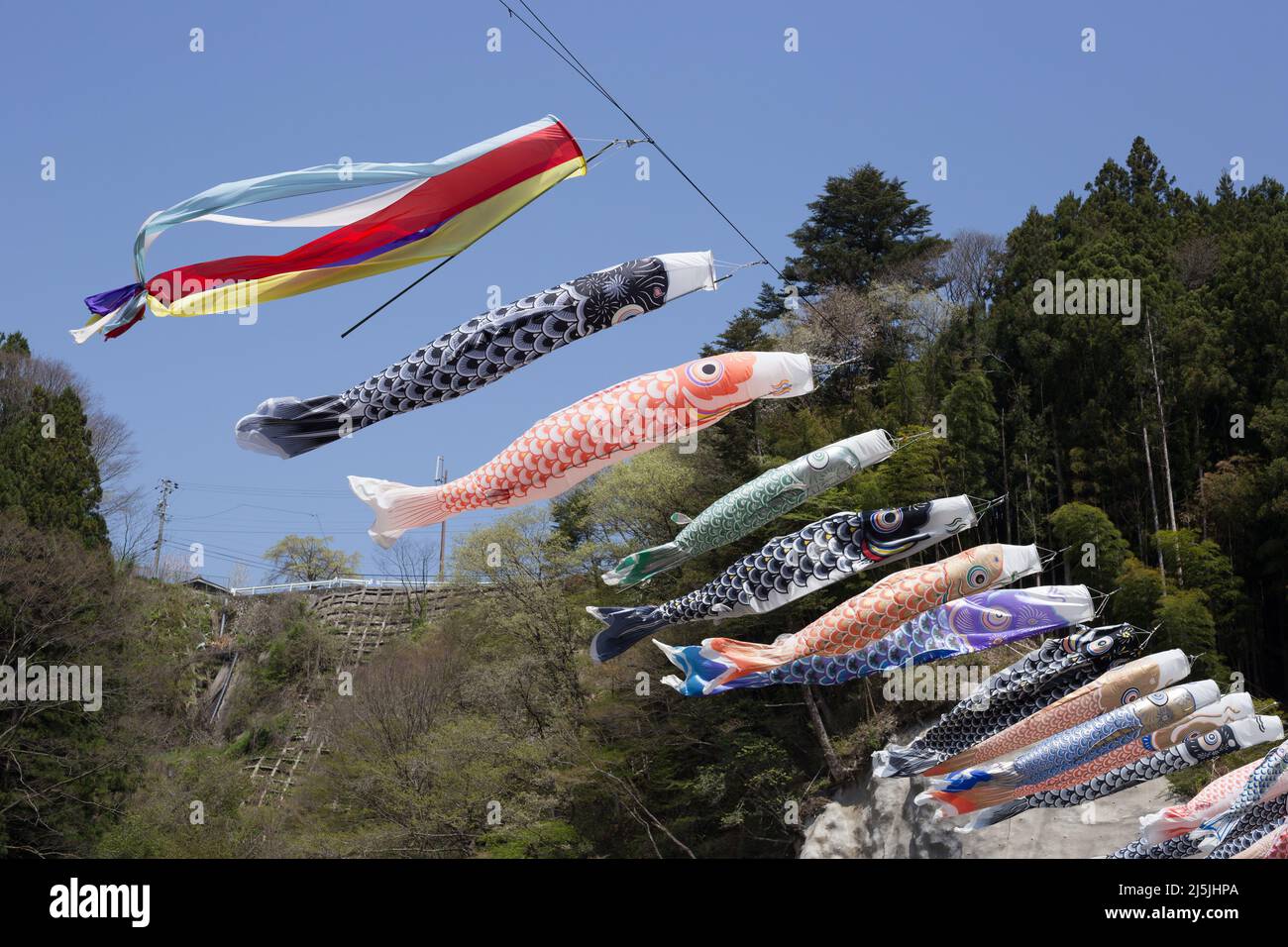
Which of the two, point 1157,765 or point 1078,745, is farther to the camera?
point 1157,765

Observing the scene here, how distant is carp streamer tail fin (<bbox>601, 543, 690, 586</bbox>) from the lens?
422 inches

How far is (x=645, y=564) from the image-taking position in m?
10.8

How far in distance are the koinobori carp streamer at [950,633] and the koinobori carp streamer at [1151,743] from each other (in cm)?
88

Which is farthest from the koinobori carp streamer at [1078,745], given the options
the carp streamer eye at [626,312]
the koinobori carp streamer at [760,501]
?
the carp streamer eye at [626,312]

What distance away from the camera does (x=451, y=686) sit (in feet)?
99.5

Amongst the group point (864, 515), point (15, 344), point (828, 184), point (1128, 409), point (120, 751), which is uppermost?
point (828, 184)

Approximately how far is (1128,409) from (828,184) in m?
11.8

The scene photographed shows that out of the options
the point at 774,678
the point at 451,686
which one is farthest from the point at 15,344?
the point at 774,678

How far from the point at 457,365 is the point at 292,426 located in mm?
1005

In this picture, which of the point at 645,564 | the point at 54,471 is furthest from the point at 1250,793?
the point at 54,471

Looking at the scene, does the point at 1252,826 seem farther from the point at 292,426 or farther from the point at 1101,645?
the point at 292,426
